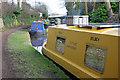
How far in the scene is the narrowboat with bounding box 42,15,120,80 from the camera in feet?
9.50

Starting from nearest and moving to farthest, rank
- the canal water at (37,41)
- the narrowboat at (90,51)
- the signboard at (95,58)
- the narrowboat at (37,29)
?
the narrowboat at (90,51), the signboard at (95,58), the canal water at (37,41), the narrowboat at (37,29)

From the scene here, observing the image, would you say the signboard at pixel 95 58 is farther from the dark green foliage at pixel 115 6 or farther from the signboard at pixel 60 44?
the dark green foliage at pixel 115 6

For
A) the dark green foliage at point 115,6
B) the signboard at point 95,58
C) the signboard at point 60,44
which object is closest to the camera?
the signboard at point 95,58

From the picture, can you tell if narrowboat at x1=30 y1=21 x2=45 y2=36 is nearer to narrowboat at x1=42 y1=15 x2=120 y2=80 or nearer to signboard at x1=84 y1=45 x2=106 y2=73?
narrowboat at x1=42 y1=15 x2=120 y2=80

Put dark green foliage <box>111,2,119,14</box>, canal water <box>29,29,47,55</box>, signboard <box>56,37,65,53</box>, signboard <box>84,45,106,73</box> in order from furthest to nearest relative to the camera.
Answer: dark green foliage <box>111,2,119,14</box>
canal water <box>29,29,47,55</box>
signboard <box>56,37,65,53</box>
signboard <box>84,45,106,73</box>

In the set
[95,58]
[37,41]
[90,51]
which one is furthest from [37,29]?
[95,58]

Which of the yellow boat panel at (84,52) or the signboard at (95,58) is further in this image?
the signboard at (95,58)

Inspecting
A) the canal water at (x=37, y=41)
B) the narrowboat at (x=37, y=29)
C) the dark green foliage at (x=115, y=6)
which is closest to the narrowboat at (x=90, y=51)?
the canal water at (x=37, y=41)

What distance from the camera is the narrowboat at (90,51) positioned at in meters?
2.89

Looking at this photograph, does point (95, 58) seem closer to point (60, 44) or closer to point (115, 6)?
point (60, 44)

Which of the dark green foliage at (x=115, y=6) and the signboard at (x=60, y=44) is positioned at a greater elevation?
the dark green foliage at (x=115, y=6)

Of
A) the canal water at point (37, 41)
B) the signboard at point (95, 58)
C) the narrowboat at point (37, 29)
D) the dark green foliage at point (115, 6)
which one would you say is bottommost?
the canal water at point (37, 41)

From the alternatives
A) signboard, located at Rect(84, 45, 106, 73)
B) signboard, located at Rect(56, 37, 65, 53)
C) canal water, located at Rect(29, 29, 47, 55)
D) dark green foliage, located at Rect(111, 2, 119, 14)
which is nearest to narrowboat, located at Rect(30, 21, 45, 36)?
canal water, located at Rect(29, 29, 47, 55)

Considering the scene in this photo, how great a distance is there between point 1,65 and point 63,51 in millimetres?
2046
